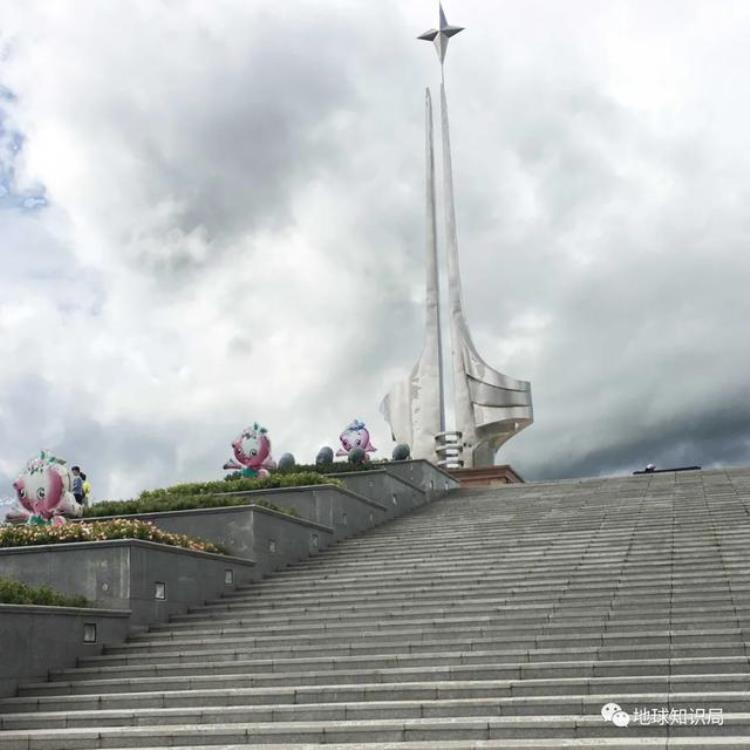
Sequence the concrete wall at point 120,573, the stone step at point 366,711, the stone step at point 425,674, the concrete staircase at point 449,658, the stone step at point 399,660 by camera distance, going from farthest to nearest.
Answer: the concrete wall at point 120,573 < the stone step at point 399,660 < the stone step at point 425,674 < the concrete staircase at point 449,658 < the stone step at point 366,711

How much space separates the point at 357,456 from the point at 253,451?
3.67 m

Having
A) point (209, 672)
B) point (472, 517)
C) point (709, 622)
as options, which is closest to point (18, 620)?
point (209, 672)

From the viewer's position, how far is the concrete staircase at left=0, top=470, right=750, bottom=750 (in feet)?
28.2

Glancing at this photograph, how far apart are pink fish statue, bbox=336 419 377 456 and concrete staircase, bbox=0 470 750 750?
8.91 m

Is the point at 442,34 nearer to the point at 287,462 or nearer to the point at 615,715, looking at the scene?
the point at 287,462

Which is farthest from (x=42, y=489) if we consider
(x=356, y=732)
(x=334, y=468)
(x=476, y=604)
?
(x=356, y=732)

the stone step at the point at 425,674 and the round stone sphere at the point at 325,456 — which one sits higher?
the round stone sphere at the point at 325,456

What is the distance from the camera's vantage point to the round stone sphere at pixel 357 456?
24.9 meters

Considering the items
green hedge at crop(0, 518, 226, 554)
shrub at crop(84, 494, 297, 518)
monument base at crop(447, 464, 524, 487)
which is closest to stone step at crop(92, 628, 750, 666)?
green hedge at crop(0, 518, 226, 554)

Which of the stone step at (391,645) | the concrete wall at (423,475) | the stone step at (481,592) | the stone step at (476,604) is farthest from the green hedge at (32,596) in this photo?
the concrete wall at (423,475)

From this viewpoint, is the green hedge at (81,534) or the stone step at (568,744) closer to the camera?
the stone step at (568,744)

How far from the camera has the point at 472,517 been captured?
69.1 ft

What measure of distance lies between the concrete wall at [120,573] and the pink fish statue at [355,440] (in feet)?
36.6

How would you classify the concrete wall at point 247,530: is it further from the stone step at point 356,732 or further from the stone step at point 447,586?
the stone step at point 356,732
